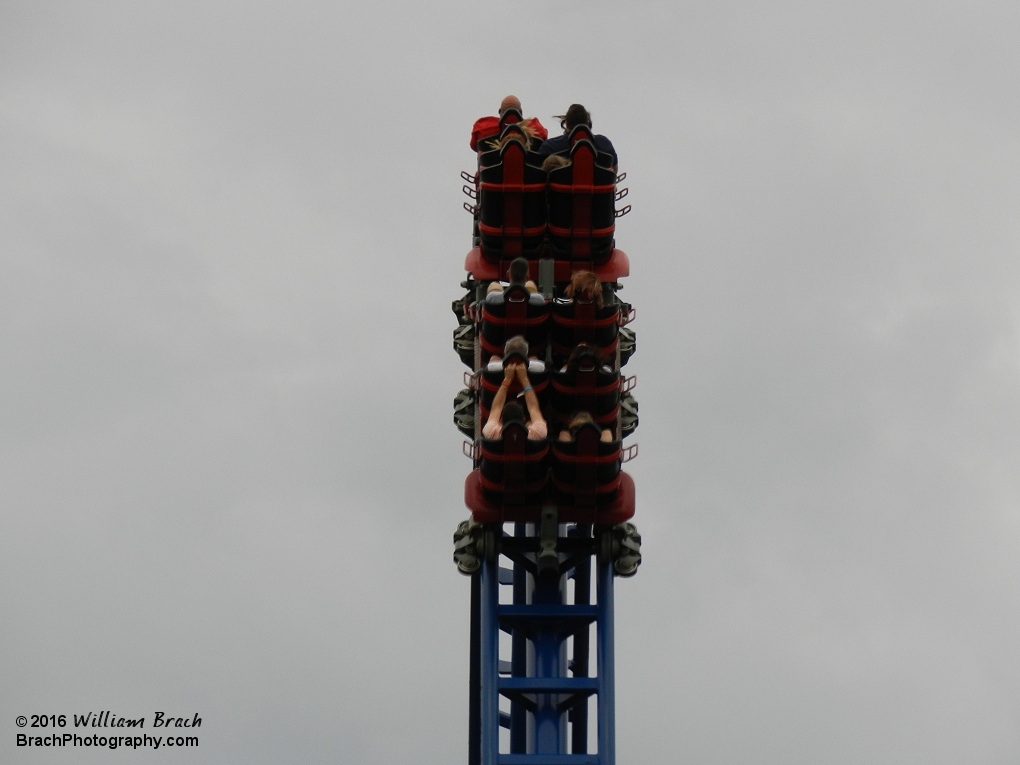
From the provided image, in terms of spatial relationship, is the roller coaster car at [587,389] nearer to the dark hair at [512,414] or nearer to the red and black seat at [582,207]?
the dark hair at [512,414]

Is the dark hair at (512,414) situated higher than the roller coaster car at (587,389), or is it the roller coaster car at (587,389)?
the roller coaster car at (587,389)

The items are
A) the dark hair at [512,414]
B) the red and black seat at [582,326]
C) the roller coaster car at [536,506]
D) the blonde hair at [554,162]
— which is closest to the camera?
the dark hair at [512,414]

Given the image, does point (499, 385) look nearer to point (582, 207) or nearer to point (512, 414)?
point (512, 414)

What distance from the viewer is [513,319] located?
31.2m

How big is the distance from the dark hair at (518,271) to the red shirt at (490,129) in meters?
3.08

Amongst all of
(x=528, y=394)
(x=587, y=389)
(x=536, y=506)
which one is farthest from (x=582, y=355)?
(x=536, y=506)

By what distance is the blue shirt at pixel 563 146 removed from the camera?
32969 mm

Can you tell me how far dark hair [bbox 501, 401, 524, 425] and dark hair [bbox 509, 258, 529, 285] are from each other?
187 centimetres

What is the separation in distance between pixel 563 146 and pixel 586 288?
8.81 feet

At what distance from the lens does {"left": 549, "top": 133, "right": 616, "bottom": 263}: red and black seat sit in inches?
1273

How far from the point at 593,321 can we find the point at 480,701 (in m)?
5.06

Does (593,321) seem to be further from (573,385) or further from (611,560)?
(611,560)

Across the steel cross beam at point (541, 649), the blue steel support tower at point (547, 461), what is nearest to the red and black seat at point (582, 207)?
the blue steel support tower at point (547, 461)

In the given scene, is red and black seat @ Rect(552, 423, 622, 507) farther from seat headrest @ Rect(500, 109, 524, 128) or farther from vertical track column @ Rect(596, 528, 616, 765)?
seat headrest @ Rect(500, 109, 524, 128)
